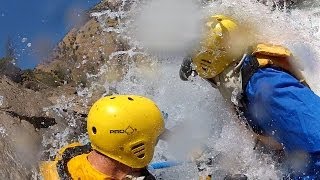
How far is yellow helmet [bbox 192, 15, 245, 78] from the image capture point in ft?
14.3

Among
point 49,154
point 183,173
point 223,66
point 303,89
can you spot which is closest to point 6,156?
point 49,154

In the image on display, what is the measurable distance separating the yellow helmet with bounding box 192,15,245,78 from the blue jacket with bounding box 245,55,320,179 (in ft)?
0.87

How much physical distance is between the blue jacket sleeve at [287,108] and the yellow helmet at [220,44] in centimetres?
27

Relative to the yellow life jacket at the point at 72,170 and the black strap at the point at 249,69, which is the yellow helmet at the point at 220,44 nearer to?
the black strap at the point at 249,69

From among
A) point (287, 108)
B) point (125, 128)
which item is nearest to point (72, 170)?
point (125, 128)

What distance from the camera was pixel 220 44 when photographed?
14.3 ft

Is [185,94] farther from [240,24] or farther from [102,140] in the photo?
[102,140]

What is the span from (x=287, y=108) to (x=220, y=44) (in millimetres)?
738

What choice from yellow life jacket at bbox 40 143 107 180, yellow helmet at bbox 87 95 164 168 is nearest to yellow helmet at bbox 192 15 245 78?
yellow helmet at bbox 87 95 164 168

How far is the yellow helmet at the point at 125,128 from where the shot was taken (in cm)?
327

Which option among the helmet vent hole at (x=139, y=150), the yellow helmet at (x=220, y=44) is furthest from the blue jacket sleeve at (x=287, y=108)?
the helmet vent hole at (x=139, y=150)

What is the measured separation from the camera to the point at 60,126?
738 centimetres

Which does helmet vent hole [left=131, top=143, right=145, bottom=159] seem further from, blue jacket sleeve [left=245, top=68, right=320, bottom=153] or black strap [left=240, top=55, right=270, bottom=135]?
black strap [left=240, top=55, right=270, bottom=135]

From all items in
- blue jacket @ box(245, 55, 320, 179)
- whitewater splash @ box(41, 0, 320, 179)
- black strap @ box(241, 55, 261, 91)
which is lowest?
whitewater splash @ box(41, 0, 320, 179)
